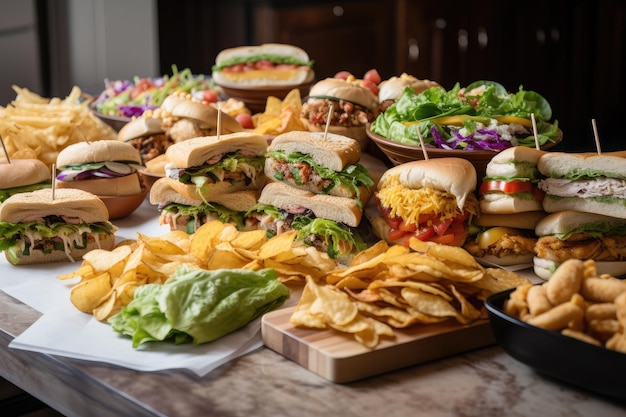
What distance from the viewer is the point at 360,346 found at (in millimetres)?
1910

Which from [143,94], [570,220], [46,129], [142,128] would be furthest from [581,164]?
[143,94]

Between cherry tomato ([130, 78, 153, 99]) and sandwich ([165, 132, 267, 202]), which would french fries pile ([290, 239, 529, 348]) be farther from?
cherry tomato ([130, 78, 153, 99])

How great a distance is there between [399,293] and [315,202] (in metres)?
0.73

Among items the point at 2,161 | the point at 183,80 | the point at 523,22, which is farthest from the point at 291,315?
the point at 523,22

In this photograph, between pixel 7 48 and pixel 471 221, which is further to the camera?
pixel 7 48

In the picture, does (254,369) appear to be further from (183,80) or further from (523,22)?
(523,22)

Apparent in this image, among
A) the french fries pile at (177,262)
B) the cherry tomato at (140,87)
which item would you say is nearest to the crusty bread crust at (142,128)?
the cherry tomato at (140,87)

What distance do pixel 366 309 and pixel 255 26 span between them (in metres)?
5.54

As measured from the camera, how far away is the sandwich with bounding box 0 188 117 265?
8.68 feet

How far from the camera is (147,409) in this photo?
69.0 inches

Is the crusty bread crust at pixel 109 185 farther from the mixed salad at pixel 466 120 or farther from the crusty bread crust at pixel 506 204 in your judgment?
the crusty bread crust at pixel 506 204

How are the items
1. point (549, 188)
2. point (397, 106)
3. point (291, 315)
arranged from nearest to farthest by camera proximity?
point (291, 315) → point (549, 188) → point (397, 106)

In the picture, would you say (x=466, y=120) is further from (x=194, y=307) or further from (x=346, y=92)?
(x=194, y=307)

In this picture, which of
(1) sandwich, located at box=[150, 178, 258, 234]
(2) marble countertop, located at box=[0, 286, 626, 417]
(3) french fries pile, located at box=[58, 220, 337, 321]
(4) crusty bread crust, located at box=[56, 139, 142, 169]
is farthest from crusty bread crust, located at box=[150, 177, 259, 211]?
(2) marble countertop, located at box=[0, 286, 626, 417]
